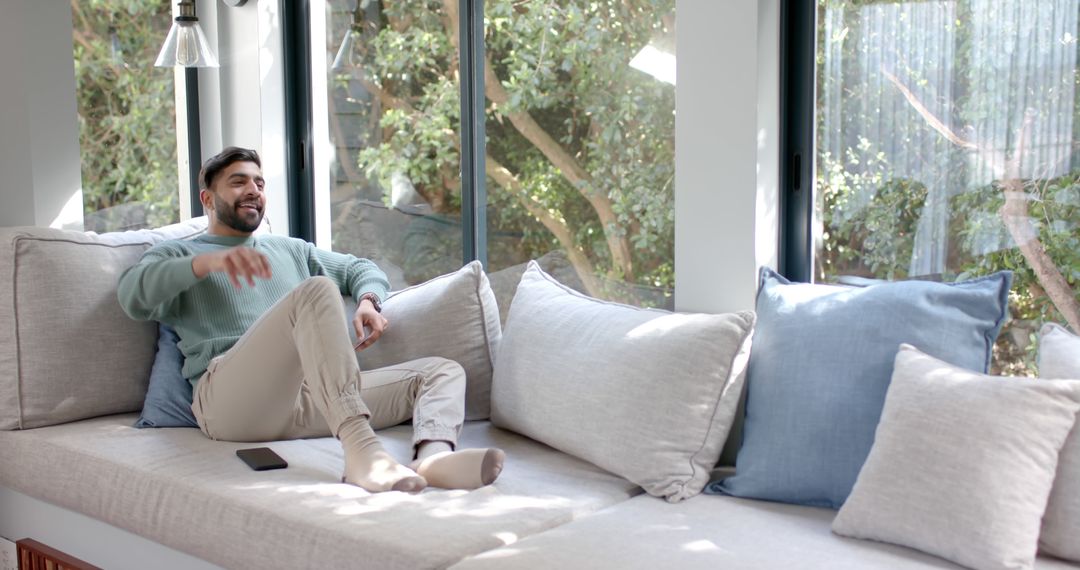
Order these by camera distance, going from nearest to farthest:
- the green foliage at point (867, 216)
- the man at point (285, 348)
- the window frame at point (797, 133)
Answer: the man at point (285, 348)
the green foliage at point (867, 216)
the window frame at point (797, 133)

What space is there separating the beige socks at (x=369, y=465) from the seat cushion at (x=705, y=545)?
44cm

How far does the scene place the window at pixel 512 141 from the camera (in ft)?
12.5

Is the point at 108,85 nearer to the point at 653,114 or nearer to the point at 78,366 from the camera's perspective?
the point at 78,366

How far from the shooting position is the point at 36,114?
3.52 meters

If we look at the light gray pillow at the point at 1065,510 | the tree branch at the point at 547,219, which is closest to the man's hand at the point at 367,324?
the tree branch at the point at 547,219

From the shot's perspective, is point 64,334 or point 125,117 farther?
point 125,117

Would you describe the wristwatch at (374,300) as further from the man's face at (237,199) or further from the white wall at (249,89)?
the white wall at (249,89)

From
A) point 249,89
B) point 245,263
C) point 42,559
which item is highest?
point 249,89

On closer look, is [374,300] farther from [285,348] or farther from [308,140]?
[308,140]

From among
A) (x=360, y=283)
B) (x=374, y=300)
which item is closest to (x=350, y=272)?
(x=360, y=283)

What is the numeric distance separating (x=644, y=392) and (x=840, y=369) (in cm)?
47

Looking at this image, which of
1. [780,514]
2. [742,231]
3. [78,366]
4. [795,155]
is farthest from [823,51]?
[78,366]

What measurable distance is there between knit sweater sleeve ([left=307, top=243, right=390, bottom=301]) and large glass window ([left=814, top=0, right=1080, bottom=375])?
140 centimetres

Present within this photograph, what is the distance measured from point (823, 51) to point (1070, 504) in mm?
1383
